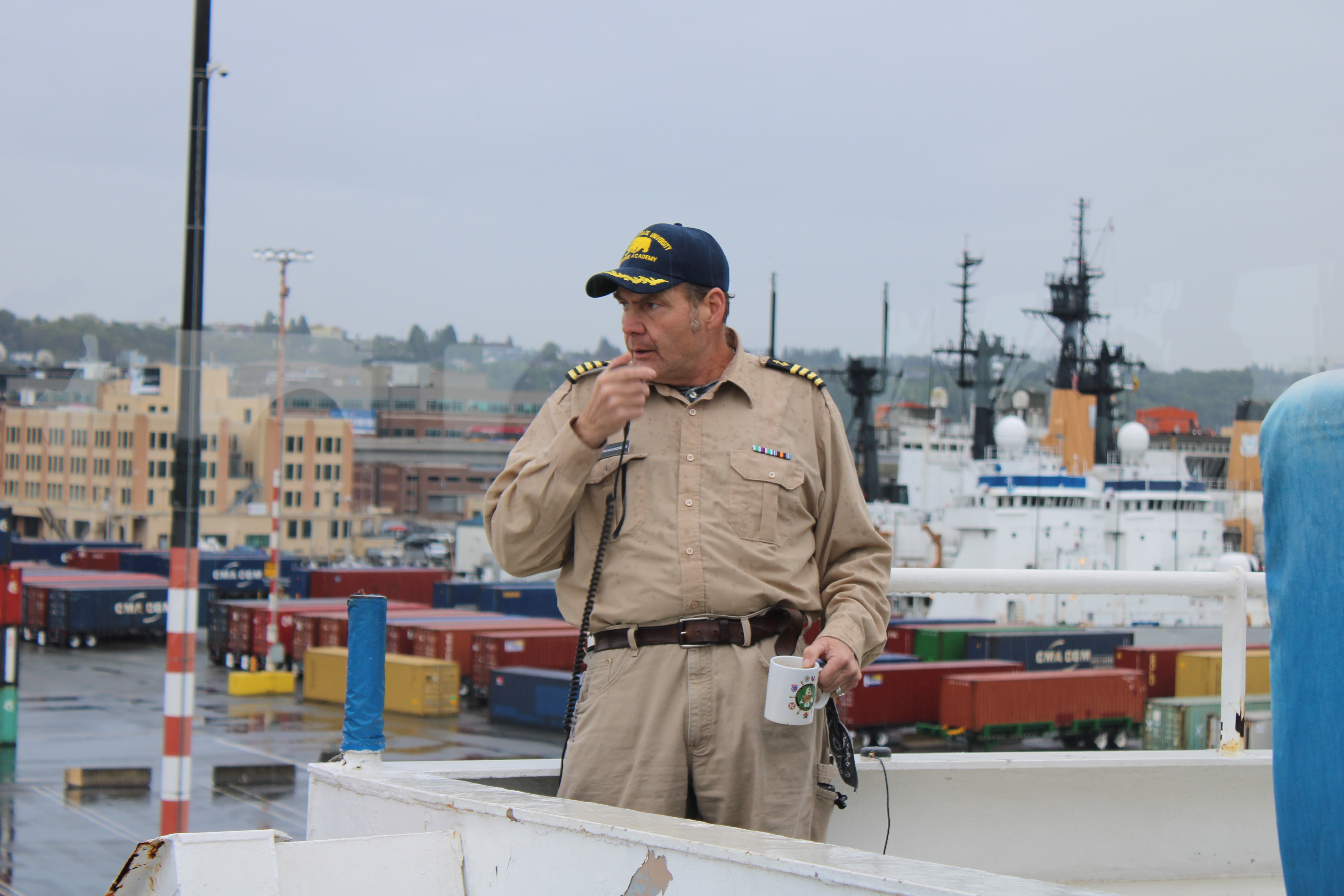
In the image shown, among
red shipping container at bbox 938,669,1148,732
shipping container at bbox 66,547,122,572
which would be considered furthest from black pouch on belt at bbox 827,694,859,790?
shipping container at bbox 66,547,122,572

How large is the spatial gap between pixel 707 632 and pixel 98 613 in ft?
117

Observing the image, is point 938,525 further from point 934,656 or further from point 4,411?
point 4,411

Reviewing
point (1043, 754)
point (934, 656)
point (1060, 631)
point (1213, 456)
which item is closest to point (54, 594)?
point (934, 656)

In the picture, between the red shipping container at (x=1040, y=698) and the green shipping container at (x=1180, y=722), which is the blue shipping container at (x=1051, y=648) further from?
the green shipping container at (x=1180, y=722)

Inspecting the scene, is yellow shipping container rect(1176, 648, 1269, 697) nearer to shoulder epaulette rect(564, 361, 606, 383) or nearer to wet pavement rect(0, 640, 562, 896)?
wet pavement rect(0, 640, 562, 896)

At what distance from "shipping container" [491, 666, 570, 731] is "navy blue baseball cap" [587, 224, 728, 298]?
816 inches

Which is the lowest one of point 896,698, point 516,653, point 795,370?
point 516,653

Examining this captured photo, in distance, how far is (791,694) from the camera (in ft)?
7.81

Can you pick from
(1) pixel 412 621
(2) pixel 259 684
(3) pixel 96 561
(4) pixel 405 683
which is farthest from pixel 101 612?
(3) pixel 96 561

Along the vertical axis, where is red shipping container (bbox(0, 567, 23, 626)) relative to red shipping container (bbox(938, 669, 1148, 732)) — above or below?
above

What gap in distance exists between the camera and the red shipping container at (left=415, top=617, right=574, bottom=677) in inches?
1082

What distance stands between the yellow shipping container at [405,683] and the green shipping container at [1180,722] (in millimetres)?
12470

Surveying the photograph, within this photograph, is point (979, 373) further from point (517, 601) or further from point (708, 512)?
point (708, 512)

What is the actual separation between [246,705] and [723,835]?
25.6m
